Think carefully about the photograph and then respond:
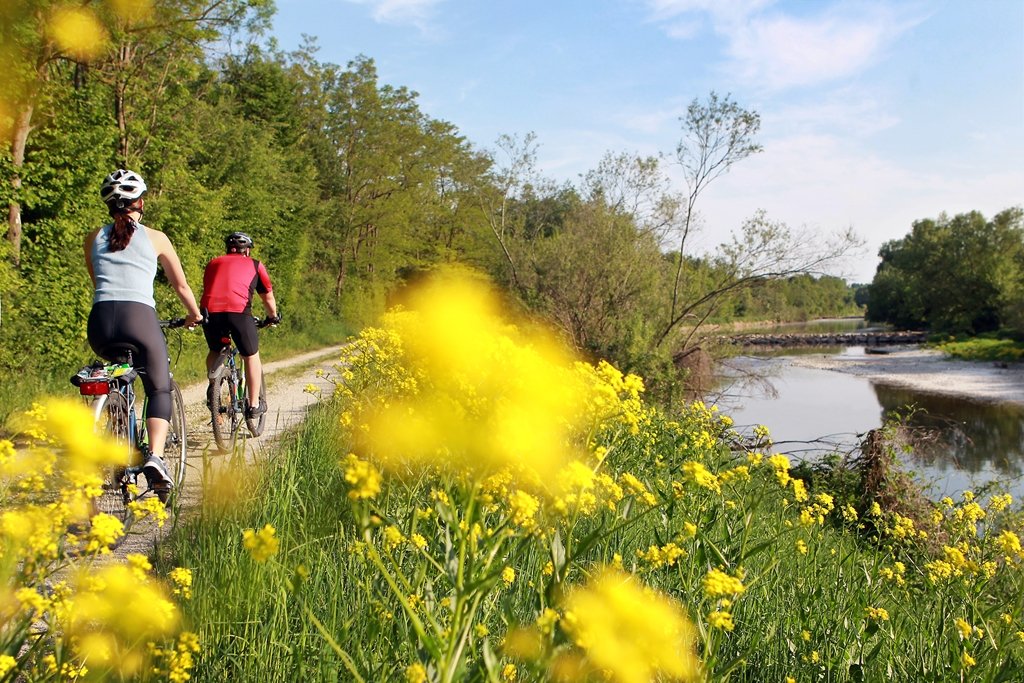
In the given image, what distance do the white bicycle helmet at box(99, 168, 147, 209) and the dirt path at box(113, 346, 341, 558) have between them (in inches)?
53.3

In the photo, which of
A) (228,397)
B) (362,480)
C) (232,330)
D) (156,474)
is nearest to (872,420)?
(228,397)

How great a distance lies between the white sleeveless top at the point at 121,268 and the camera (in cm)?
341

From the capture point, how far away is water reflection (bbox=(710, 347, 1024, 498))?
1058 centimetres

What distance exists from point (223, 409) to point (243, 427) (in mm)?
649

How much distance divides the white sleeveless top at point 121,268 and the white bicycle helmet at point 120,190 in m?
0.12

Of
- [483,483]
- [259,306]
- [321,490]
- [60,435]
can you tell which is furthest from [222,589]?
[259,306]

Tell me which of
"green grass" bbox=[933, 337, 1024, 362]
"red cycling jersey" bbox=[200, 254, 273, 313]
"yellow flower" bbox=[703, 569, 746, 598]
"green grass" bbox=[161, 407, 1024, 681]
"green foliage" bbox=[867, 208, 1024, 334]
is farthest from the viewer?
"green foliage" bbox=[867, 208, 1024, 334]

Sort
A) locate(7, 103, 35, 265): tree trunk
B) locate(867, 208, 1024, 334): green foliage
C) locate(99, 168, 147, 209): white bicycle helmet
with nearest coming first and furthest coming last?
locate(99, 168, 147, 209): white bicycle helmet < locate(7, 103, 35, 265): tree trunk < locate(867, 208, 1024, 334): green foliage

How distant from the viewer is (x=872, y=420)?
1862cm

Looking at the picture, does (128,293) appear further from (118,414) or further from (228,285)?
(228,285)

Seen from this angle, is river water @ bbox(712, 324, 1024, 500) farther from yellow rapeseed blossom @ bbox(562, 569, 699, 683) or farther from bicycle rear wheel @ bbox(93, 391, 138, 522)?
yellow rapeseed blossom @ bbox(562, 569, 699, 683)

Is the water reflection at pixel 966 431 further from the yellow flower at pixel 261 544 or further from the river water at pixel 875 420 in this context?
the yellow flower at pixel 261 544

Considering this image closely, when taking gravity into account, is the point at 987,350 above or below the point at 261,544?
below

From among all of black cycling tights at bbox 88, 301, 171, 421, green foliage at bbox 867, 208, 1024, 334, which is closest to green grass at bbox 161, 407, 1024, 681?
black cycling tights at bbox 88, 301, 171, 421
